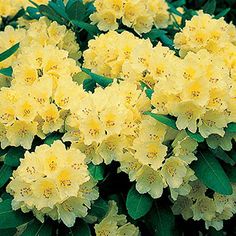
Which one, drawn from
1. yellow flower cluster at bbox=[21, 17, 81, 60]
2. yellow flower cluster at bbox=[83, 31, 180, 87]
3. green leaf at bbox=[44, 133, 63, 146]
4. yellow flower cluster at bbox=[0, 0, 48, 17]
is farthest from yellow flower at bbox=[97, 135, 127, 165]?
yellow flower cluster at bbox=[0, 0, 48, 17]

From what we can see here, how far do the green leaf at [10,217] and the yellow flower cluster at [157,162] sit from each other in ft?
1.34

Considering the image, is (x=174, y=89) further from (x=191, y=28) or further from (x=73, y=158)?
(x=191, y=28)

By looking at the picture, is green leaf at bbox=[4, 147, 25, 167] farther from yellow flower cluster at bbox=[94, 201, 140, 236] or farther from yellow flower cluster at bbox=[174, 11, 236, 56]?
yellow flower cluster at bbox=[174, 11, 236, 56]

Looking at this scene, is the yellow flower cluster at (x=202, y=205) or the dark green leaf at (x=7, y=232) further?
the yellow flower cluster at (x=202, y=205)

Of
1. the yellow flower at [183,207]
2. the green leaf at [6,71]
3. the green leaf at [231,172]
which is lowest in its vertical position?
the yellow flower at [183,207]

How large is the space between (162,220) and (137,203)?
0.21 m

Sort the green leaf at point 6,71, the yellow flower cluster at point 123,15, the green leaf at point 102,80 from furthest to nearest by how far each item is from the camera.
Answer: the yellow flower cluster at point 123,15 < the green leaf at point 6,71 < the green leaf at point 102,80

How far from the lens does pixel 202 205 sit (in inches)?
102

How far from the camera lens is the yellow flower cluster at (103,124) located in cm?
232

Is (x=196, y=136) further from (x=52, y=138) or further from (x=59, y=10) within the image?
(x=59, y=10)

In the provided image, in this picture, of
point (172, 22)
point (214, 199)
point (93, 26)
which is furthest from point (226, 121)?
point (172, 22)

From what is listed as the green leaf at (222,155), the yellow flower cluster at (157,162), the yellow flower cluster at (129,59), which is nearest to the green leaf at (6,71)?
the yellow flower cluster at (129,59)

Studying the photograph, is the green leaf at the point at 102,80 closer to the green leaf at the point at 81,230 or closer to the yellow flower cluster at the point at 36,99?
the yellow flower cluster at the point at 36,99

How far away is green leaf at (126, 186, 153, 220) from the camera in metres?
2.32
